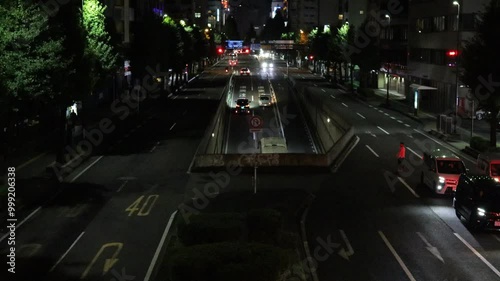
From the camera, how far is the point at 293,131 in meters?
60.6

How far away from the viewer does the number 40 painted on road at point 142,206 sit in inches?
957

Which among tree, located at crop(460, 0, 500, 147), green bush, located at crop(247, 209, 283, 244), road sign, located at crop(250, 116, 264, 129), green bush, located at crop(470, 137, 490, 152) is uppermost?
tree, located at crop(460, 0, 500, 147)

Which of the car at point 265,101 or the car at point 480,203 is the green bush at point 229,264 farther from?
the car at point 265,101

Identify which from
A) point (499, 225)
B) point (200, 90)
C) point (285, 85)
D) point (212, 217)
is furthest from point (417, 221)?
point (285, 85)

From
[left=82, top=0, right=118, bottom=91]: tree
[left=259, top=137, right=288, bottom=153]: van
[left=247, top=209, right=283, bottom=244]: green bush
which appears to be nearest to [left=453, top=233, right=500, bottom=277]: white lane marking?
[left=247, top=209, right=283, bottom=244]: green bush

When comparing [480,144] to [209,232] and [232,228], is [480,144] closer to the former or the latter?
[232,228]

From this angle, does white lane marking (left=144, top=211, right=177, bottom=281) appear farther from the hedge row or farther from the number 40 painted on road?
the hedge row

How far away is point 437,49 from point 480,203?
1874 inches

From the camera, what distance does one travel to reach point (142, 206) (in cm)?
2525

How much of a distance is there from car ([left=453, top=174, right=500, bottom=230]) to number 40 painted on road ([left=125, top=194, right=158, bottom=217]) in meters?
11.8

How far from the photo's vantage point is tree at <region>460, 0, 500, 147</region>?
3766cm

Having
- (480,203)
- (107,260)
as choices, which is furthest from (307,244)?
(480,203)

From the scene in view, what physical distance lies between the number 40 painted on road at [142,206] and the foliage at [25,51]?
20.1 feet

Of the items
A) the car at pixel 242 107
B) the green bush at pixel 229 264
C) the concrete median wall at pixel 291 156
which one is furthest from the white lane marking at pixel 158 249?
the car at pixel 242 107
